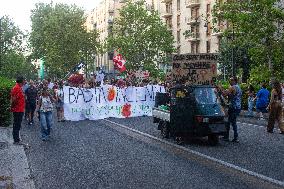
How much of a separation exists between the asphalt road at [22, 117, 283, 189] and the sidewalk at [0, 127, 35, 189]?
198mm

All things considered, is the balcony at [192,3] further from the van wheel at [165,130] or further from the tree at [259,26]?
the van wheel at [165,130]

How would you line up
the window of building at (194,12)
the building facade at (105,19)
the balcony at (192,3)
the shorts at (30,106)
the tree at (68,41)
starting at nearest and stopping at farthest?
the shorts at (30,106) → the tree at (68,41) → the balcony at (192,3) → the window of building at (194,12) → the building facade at (105,19)

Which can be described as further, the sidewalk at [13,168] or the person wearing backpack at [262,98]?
the person wearing backpack at [262,98]

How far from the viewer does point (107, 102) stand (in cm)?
2298

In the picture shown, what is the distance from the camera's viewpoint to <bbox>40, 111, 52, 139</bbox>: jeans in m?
14.2

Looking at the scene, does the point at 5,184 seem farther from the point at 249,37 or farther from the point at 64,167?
the point at 249,37

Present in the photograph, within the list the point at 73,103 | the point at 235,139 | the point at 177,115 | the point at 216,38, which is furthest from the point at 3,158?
the point at 216,38

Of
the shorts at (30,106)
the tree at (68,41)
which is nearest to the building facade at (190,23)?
the tree at (68,41)

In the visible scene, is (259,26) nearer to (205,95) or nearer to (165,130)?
(165,130)

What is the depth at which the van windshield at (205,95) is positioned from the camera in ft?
43.4

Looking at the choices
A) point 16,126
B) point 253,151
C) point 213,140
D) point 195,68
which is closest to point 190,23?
point 195,68

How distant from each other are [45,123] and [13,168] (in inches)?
212

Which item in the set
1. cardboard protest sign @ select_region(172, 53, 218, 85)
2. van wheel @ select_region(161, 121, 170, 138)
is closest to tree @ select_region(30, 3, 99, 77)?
cardboard protest sign @ select_region(172, 53, 218, 85)

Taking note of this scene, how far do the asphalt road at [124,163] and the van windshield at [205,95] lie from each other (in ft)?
3.82
